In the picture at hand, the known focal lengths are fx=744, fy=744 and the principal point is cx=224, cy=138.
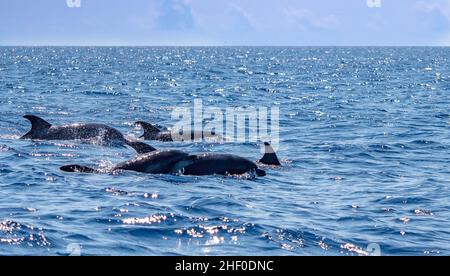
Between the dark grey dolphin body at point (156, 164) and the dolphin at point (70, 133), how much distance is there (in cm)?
592

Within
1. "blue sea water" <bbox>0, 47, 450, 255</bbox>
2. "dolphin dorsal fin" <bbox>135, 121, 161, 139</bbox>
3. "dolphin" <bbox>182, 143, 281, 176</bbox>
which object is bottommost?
"blue sea water" <bbox>0, 47, 450, 255</bbox>

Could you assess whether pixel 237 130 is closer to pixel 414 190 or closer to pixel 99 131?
pixel 99 131

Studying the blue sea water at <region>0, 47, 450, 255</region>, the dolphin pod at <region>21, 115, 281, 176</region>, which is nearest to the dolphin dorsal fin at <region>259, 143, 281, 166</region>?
the blue sea water at <region>0, 47, 450, 255</region>

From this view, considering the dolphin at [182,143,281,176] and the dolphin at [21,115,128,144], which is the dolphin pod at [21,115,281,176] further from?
the dolphin at [21,115,128,144]

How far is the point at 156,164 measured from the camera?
17828 mm

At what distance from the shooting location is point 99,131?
2444 centimetres

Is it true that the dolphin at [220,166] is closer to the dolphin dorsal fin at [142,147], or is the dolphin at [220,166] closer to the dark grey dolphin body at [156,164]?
the dark grey dolphin body at [156,164]

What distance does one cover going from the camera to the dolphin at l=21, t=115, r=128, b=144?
953 inches

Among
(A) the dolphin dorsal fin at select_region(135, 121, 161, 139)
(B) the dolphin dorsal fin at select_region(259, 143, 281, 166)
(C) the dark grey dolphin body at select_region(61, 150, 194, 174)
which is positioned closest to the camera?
(C) the dark grey dolphin body at select_region(61, 150, 194, 174)

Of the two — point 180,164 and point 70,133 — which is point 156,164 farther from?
point 70,133

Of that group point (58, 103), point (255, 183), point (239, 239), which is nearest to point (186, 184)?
point (255, 183)

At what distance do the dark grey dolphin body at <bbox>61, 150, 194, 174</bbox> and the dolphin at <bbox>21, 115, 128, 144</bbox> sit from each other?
19.4ft

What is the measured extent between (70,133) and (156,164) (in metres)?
7.51
